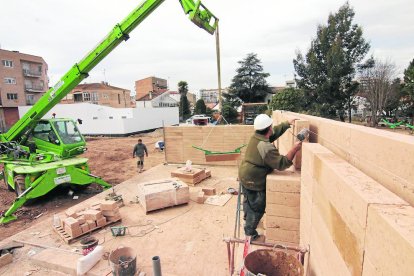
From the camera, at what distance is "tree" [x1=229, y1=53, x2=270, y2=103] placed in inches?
1576

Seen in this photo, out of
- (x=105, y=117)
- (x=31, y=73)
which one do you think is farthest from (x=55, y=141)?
(x=31, y=73)

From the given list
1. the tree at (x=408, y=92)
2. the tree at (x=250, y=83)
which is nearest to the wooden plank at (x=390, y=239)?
the tree at (x=408, y=92)

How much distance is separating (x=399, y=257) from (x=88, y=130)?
94.7 feet

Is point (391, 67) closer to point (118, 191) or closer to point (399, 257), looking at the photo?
point (118, 191)

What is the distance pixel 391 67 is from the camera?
2505 cm

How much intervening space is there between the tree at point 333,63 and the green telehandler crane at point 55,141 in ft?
61.2

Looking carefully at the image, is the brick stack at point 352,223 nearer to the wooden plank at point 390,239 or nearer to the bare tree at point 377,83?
the wooden plank at point 390,239

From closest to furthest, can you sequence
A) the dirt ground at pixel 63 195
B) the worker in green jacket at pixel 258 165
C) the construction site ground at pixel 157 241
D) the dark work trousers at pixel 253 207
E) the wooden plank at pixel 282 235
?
the worker in green jacket at pixel 258 165
the wooden plank at pixel 282 235
the dark work trousers at pixel 253 207
the construction site ground at pixel 157 241
the dirt ground at pixel 63 195

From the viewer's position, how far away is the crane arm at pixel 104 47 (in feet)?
22.2

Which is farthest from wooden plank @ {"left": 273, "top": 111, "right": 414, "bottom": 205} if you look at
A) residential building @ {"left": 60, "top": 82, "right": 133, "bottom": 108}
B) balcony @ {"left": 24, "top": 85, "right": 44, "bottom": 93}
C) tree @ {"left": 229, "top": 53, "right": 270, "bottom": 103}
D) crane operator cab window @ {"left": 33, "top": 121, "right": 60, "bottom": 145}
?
balcony @ {"left": 24, "top": 85, "right": 44, "bottom": 93}

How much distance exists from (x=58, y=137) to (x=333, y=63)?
2223cm

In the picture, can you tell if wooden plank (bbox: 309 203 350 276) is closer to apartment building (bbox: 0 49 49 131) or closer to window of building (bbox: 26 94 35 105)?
apartment building (bbox: 0 49 49 131)

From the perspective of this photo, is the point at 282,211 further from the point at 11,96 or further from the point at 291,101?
the point at 11,96

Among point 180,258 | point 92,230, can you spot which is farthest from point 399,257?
point 92,230
